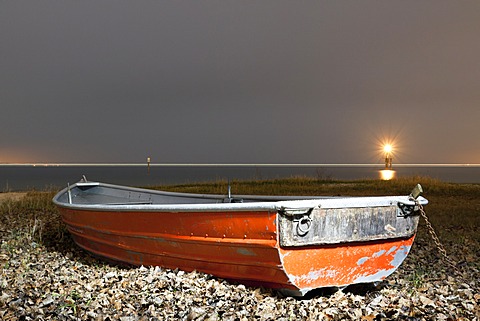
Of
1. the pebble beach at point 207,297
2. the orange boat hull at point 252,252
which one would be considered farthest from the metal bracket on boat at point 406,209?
the pebble beach at point 207,297

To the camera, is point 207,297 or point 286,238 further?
point 207,297

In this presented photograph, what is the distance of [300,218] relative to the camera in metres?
5.66

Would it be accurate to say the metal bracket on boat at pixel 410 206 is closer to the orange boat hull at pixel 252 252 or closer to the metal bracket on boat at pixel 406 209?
the metal bracket on boat at pixel 406 209

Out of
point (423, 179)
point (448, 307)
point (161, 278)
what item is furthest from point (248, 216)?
point (423, 179)

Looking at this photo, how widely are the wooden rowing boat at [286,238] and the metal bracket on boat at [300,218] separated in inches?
0.5

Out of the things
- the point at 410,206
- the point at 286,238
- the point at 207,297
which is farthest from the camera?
the point at 410,206

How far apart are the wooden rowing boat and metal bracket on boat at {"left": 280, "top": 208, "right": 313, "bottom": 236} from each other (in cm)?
1

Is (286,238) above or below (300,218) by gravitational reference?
below

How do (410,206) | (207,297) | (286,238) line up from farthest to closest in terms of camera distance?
(410,206) < (207,297) < (286,238)

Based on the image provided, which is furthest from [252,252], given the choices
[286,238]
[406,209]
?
[406,209]

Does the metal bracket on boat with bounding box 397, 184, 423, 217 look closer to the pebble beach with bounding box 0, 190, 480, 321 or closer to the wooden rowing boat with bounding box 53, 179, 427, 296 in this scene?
the wooden rowing boat with bounding box 53, 179, 427, 296

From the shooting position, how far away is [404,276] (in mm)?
7656

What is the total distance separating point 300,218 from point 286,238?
30cm

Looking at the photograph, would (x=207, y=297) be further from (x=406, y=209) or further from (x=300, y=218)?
(x=406, y=209)
